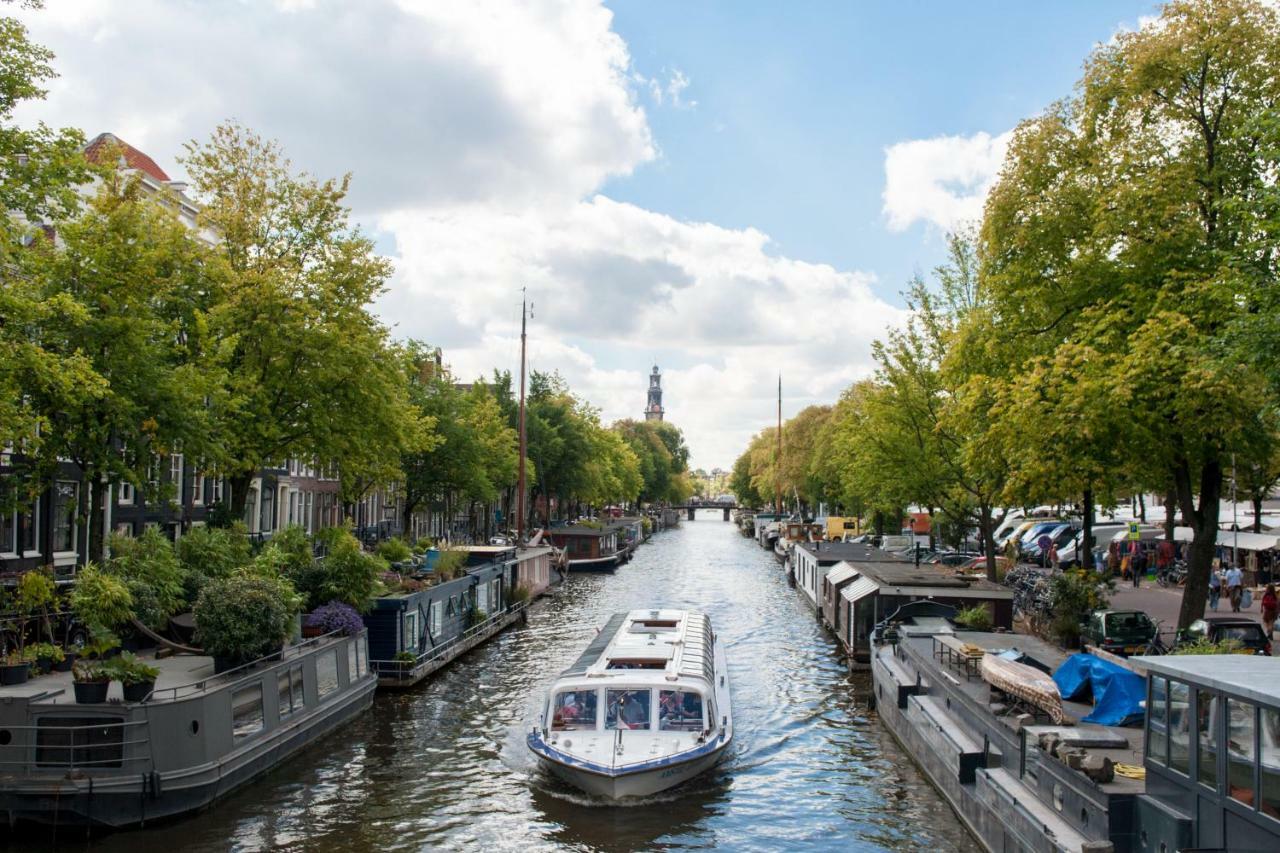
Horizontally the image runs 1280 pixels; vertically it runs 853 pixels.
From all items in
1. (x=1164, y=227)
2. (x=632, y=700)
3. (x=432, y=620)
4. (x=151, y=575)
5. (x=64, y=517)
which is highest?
(x=1164, y=227)

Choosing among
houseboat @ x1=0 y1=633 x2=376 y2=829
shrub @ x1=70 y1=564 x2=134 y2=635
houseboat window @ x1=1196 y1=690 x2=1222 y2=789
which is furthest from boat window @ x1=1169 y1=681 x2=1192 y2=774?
shrub @ x1=70 y1=564 x2=134 y2=635

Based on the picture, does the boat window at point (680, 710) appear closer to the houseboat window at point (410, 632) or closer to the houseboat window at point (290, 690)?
the houseboat window at point (290, 690)

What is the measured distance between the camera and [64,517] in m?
37.1

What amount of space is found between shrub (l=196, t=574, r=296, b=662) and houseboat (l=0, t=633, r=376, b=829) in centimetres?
62

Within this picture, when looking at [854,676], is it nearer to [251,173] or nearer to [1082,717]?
[1082,717]

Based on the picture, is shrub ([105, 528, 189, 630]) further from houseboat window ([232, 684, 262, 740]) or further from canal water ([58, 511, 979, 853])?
canal water ([58, 511, 979, 853])

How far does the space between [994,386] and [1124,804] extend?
15095 millimetres

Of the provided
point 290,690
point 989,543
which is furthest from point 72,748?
point 989,543

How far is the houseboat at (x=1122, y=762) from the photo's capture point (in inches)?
451

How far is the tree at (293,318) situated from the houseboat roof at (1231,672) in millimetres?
28641

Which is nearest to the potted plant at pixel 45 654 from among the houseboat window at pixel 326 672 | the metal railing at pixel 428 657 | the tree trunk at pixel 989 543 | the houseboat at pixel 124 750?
the houseboat at pixel 124 750

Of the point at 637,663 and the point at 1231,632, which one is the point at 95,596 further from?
the point at 1231,632

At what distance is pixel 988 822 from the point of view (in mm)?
17312

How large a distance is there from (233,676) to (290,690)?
8.42 ft
